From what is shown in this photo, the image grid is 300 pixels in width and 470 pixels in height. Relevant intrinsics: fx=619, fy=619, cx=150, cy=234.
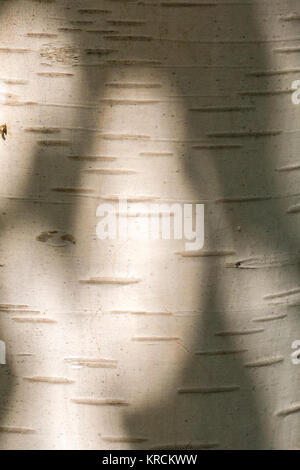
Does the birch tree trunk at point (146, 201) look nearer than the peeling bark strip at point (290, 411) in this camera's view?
Yes

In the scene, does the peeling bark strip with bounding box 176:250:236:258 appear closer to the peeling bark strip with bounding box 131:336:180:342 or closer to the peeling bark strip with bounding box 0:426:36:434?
the peeling bark strip with bounding box 131:336:180:342

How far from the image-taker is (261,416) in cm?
111

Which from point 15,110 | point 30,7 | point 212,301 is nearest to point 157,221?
point 212,301

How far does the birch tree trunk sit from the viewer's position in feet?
3.24

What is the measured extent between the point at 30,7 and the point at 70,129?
8.0 inches

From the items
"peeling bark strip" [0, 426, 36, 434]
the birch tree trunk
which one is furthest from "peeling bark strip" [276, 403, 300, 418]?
"peeling bark strip" [0, 426, 36, 434]

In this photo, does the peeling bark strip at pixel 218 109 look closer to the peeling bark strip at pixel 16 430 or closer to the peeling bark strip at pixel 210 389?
the peeling bark strip at pixel 210 389

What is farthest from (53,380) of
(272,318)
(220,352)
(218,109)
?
(218,109)

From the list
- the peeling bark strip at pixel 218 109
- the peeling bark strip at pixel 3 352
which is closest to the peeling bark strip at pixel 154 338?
the peeling bark strip at pixel 3 352

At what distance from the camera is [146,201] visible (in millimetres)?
1012

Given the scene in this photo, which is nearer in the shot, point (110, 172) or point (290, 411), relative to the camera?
point (110, 172)

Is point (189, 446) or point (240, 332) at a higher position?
point (240, 332)

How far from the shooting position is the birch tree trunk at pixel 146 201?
0.99m

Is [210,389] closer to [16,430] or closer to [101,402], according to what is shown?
[101,402]
